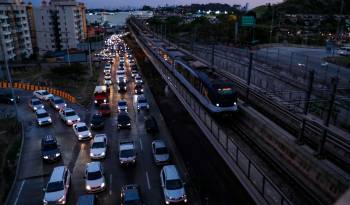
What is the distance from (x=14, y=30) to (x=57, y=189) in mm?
63886

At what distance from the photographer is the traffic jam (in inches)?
700

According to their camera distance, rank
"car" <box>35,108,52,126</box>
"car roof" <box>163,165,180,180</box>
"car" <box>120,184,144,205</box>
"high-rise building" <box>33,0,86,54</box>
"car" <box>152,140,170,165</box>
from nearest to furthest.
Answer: "car" <box>120,184,144,205</box>
"car roof" <box>163,165,180,180</box>
"car" <box>152,140,170,165</box>
"car" <box>35,108,52,126</box>
"high-rise building" <box>33,0,86,54</box>

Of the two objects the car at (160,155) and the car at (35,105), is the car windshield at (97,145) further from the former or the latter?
the car at (35,105)

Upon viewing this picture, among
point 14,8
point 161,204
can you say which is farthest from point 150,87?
point 14,8

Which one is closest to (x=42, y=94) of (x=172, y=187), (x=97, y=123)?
(x=97, y=123)

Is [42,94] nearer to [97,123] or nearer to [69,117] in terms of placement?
[69,117]

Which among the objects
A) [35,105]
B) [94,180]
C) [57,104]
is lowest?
[94,180]

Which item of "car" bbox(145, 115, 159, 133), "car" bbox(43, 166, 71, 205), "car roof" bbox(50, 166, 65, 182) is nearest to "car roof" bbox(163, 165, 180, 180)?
"car" bbox(43, 166, 71, 205)

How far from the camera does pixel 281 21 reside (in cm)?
9019

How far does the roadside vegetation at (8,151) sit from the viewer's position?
64.8 feet

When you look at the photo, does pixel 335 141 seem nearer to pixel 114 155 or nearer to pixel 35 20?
pixel 114 155

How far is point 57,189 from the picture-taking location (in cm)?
1778

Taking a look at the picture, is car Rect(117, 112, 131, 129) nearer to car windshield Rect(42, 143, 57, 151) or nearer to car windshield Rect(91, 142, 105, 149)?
car windshield Rect(91, 142, 105, 149)

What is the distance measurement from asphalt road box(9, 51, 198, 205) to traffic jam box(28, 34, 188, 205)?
Result: 63 mm
